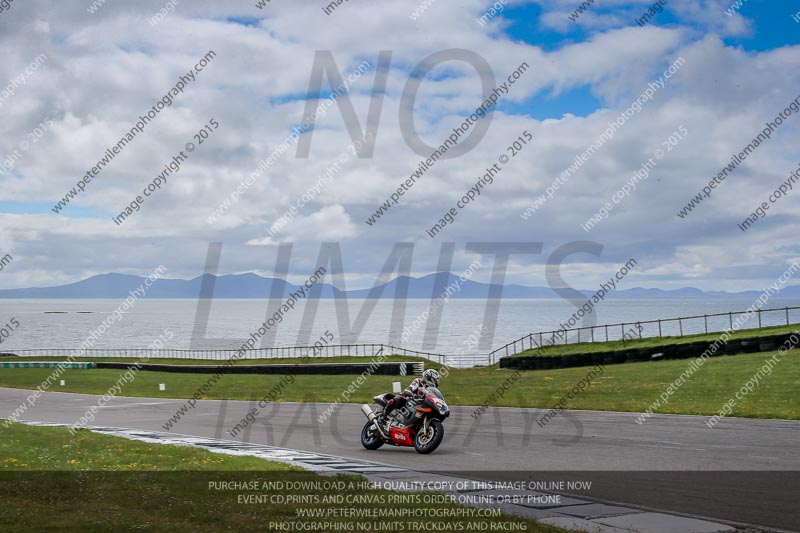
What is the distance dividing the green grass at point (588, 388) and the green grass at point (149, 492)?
551 inches

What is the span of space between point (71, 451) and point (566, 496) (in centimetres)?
1025

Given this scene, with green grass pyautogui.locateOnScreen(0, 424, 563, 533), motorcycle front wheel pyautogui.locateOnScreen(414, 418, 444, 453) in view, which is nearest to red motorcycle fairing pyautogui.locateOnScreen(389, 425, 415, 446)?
motorcycle front wheel pyautogui.locateOnScreen(414, 418, 444, 453)

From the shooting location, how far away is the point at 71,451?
16.0 metres

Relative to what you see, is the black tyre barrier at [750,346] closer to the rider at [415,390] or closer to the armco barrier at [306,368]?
the armco barrier at [306,368]

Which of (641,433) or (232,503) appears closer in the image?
(232,503)

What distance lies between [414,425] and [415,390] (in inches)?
34.9

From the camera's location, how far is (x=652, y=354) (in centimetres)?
4044

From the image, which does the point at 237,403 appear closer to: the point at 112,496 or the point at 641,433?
the point at 641,433

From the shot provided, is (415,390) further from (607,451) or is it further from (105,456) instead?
(105,456)

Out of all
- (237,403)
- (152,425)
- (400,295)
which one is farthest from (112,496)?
(237,403)

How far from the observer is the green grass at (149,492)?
29.0 ft

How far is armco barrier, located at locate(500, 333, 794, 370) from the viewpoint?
36.4 meters

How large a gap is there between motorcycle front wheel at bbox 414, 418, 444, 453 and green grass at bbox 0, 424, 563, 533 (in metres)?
3.40

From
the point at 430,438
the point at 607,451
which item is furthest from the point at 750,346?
the point at 430,438
